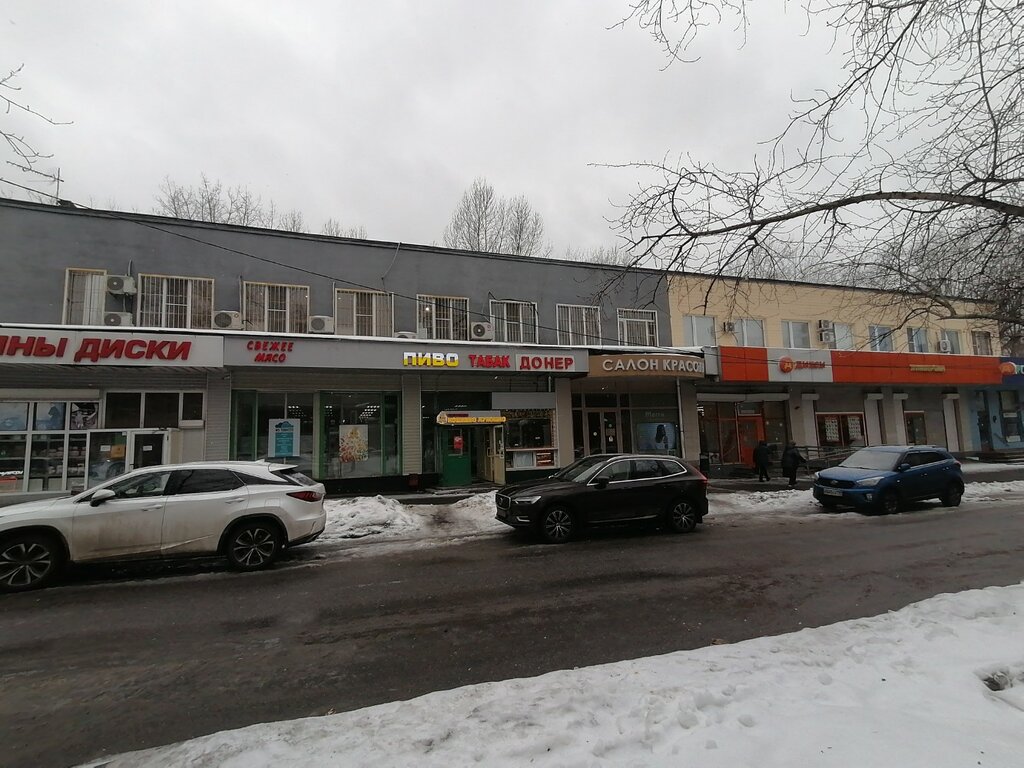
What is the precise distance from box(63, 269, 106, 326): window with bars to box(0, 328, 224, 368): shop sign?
6.20 feet

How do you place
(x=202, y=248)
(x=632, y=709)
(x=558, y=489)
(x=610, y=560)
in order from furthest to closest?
1. (x=202, y=248)
2. (x=558, y=489)
3. (x=610, y=560)
4. (x=632, y=709)

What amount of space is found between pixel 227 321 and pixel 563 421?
10.8 meters

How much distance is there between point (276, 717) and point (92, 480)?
1332 centimetres

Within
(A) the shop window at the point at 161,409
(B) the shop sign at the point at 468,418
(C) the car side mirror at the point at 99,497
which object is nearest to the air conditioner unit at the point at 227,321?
(A) the shop window at the point at 161,409

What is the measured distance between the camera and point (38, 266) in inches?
539

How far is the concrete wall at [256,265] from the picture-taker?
13656 millimetres

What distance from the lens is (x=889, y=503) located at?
1237 centimetres

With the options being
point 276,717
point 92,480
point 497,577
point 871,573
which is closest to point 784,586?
point 871,573

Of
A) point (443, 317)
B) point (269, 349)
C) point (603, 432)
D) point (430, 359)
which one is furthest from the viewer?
point (603, 432)

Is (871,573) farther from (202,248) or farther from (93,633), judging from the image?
(202,248)

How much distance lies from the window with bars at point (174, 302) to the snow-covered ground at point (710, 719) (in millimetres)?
13990

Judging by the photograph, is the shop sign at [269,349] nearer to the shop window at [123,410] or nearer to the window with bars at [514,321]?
the shop window at [123,410]

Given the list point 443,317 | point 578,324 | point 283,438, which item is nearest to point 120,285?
point 283,438

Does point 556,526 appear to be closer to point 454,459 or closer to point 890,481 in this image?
point 454,459
